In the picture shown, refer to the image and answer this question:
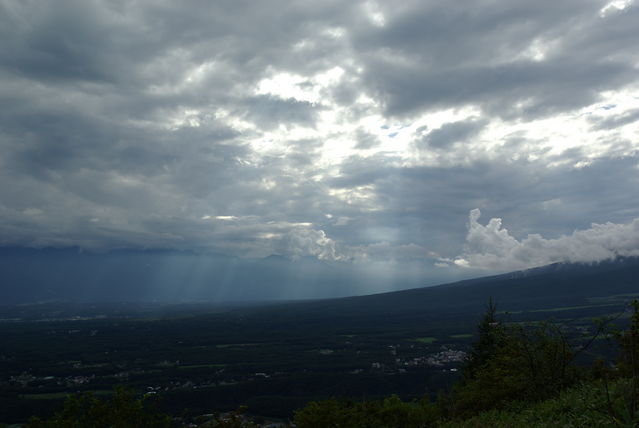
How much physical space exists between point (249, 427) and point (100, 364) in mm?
172845

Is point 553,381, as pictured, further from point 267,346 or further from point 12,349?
point 12,349

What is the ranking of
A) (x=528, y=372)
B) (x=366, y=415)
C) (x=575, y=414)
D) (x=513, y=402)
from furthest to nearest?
(x=366, y=415) → (x=528, y=372) → (x=513, y=402) → (x=575, y=414)

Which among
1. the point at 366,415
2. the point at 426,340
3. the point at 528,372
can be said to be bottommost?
the point at 426,340

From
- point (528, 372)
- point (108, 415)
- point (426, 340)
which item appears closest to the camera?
point (108, 415)

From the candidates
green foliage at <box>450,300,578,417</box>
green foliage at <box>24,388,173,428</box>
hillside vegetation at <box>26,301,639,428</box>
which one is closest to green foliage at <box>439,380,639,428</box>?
hillside vegetation at <box>26,301,639,428</box>

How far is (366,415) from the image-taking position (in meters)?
26.2

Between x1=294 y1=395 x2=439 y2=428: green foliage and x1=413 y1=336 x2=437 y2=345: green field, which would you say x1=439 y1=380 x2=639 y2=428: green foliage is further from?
x1=413 y1=336 x2=437 y2=345: green field

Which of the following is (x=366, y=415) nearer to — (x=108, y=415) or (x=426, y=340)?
(x=108, y=415)

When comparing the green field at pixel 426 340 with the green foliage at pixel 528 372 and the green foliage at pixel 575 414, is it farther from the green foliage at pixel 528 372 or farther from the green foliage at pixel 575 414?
the green foliage at pixel 575 414

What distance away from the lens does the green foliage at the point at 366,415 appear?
76.8ft

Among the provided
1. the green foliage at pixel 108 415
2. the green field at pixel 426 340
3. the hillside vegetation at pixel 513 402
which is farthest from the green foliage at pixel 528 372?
the green field at pixel 426 340

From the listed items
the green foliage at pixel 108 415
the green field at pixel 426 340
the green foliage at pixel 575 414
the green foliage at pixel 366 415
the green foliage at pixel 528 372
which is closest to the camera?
the green foliage at pixel 575 414

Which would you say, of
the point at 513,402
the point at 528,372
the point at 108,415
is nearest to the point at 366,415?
the point at 513,402

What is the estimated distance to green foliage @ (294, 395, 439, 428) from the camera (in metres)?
23.4
